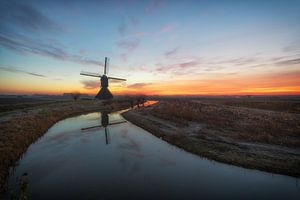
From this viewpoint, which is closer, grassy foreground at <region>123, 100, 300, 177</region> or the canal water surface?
the canal water surface

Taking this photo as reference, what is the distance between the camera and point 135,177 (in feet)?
35.3

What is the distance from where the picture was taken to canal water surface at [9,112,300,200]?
8969 millimetres

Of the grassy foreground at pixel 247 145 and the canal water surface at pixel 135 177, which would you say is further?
the grassy foreground at pixel 247 145

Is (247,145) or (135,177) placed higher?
(247,145)

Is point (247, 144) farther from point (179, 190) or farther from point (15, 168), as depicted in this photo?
point (15, 168)

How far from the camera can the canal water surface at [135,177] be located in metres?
8.97

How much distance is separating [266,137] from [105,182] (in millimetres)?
16772

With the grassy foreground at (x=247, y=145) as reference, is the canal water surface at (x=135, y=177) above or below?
below

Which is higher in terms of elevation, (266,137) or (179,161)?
(266,137)

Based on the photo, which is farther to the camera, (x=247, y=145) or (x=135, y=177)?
(x=247, y=145)

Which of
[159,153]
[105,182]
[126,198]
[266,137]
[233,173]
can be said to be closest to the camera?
[126,198]

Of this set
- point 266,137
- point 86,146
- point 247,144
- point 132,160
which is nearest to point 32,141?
point 86,146

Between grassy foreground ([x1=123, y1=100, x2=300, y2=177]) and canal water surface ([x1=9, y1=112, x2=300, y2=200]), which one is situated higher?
grassy foreground ([x1=123, y1=100, x2=300, y2=177])

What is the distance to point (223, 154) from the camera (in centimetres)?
1381
